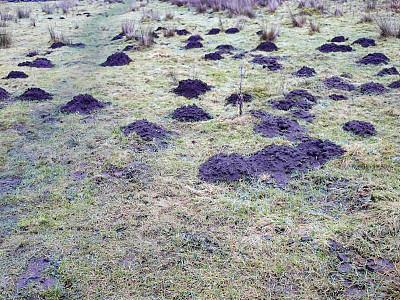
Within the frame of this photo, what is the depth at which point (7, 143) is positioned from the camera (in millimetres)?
4336

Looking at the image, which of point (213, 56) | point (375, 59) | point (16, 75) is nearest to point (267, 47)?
point (213, 56)

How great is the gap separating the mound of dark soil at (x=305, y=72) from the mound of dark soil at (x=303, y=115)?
186cm

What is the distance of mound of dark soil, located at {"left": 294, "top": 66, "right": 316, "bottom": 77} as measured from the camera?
20.8 feet

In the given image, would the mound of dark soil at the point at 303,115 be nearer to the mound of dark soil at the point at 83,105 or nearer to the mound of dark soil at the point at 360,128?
the mound of dark soil at the point at 360,128

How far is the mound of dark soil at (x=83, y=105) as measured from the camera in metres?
5.23

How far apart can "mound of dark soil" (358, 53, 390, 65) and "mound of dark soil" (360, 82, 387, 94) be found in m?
1.51

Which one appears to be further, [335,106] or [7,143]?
[335,106]

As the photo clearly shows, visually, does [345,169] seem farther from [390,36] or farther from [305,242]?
[390,36]

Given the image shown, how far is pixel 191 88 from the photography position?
5.83m

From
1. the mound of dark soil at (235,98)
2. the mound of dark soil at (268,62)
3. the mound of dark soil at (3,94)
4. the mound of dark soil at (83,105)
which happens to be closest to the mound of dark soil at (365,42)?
the mound of dark soil at (268,62)

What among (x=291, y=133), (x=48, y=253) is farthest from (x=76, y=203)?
(x=291, y=133)

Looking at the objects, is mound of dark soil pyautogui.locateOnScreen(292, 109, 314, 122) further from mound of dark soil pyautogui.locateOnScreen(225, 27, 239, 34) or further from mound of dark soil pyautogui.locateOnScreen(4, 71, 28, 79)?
mound of dark soil pyautogui.locateOnScreen(225, 27, 239, 34)

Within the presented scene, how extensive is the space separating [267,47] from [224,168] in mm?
6057

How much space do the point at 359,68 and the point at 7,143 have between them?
656cm
